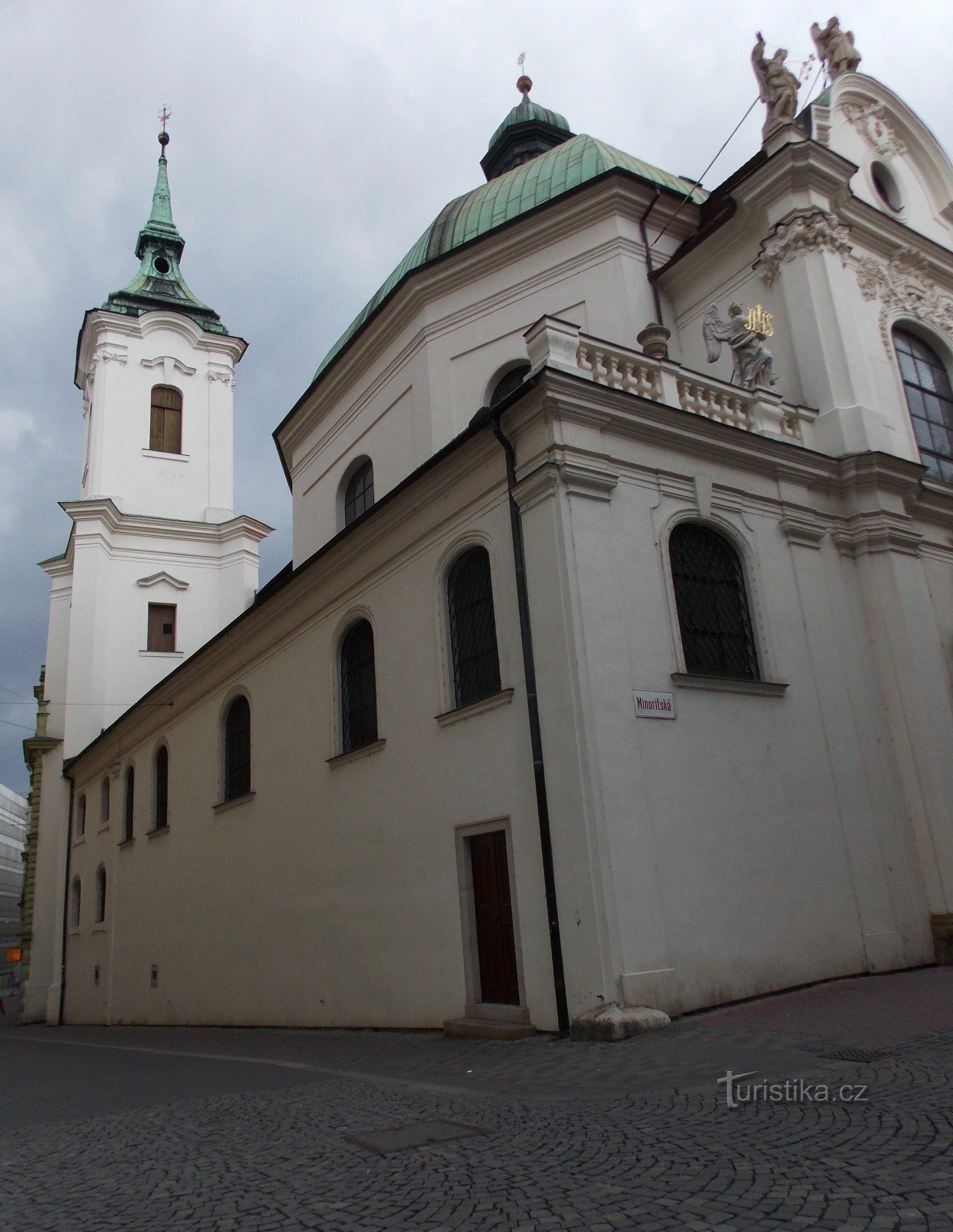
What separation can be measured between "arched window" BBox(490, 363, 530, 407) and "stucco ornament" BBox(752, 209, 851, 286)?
393 cm

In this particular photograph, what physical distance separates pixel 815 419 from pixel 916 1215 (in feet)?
36.9

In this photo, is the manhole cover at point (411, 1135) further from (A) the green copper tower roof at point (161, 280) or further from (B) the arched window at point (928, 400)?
(A) the green copper tower roof at point (161, 280)

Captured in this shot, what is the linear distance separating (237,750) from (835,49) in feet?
51.5

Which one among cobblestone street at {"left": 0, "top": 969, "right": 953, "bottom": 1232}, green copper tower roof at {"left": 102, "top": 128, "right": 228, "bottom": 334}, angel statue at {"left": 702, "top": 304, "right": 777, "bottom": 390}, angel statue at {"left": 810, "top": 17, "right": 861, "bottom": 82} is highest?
green copper tower roof at {"left": 102, "top": 128, "right": 228, "bottom": 334}

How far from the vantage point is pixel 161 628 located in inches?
1173

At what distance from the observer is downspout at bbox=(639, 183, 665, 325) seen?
15455mm

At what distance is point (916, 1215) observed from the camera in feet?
12.2

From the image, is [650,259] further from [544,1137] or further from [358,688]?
[544,1137]

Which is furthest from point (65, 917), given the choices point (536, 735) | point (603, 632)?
point (603, 632)

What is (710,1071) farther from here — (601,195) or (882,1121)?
(601,195)

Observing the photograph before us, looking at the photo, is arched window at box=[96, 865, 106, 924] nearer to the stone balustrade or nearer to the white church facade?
the white church facade

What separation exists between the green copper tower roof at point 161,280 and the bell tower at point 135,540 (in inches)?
3.5

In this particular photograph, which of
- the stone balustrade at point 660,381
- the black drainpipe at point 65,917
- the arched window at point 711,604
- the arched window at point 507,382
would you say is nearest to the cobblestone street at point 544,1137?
the arched window at point 711,604

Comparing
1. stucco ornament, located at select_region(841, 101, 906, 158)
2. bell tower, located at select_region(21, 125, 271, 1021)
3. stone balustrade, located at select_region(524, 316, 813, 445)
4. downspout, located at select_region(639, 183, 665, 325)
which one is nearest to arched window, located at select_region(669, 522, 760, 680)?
stone balustrade, located at select_region(524, 316, 813, 445)
